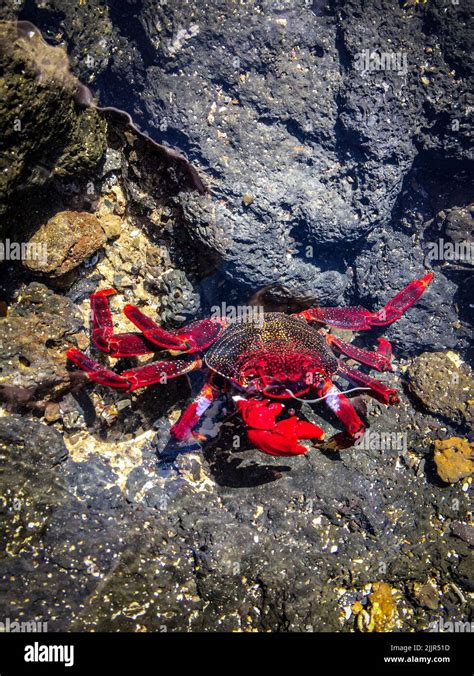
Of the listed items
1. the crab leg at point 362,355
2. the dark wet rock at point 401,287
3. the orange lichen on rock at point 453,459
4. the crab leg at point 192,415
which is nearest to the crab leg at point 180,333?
the crab leg at point 192,415

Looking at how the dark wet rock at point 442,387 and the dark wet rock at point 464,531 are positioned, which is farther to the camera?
the dark wet rock at point 442,387

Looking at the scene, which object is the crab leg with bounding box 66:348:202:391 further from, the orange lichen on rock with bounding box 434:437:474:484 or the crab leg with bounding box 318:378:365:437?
the orange lichen on rock with bounding box 434:437:474:484

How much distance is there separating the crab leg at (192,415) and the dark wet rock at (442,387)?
90.5 inches

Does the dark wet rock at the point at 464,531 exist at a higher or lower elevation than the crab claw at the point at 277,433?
lower

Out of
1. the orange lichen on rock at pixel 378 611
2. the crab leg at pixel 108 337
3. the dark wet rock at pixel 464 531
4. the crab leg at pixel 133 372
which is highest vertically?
the crab leg at pixel 108 337

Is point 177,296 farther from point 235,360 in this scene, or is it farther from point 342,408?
point 342,408

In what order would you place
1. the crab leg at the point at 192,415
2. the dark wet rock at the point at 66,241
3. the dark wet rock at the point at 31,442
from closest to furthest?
the dark wet rock at the point at 31,442 → the dark wet rock at the point at 66,241 → the crab leg at the point at 192,415

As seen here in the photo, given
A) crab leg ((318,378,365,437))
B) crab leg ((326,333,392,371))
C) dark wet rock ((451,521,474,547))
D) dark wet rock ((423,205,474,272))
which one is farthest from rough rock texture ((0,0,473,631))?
dark wet rock ((423,205,474,272))

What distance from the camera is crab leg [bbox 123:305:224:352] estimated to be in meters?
3.54

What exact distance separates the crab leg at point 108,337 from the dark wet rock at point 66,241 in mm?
363

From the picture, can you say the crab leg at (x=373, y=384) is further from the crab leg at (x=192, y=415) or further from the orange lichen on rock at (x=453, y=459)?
the crab leg at (x=192, y=415)

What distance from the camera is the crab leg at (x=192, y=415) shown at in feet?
11.4

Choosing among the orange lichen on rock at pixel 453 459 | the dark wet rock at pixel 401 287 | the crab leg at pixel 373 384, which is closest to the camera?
the crab leg at pixel 373 384

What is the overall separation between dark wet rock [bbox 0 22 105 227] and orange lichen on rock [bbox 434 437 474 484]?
408 centimetres
